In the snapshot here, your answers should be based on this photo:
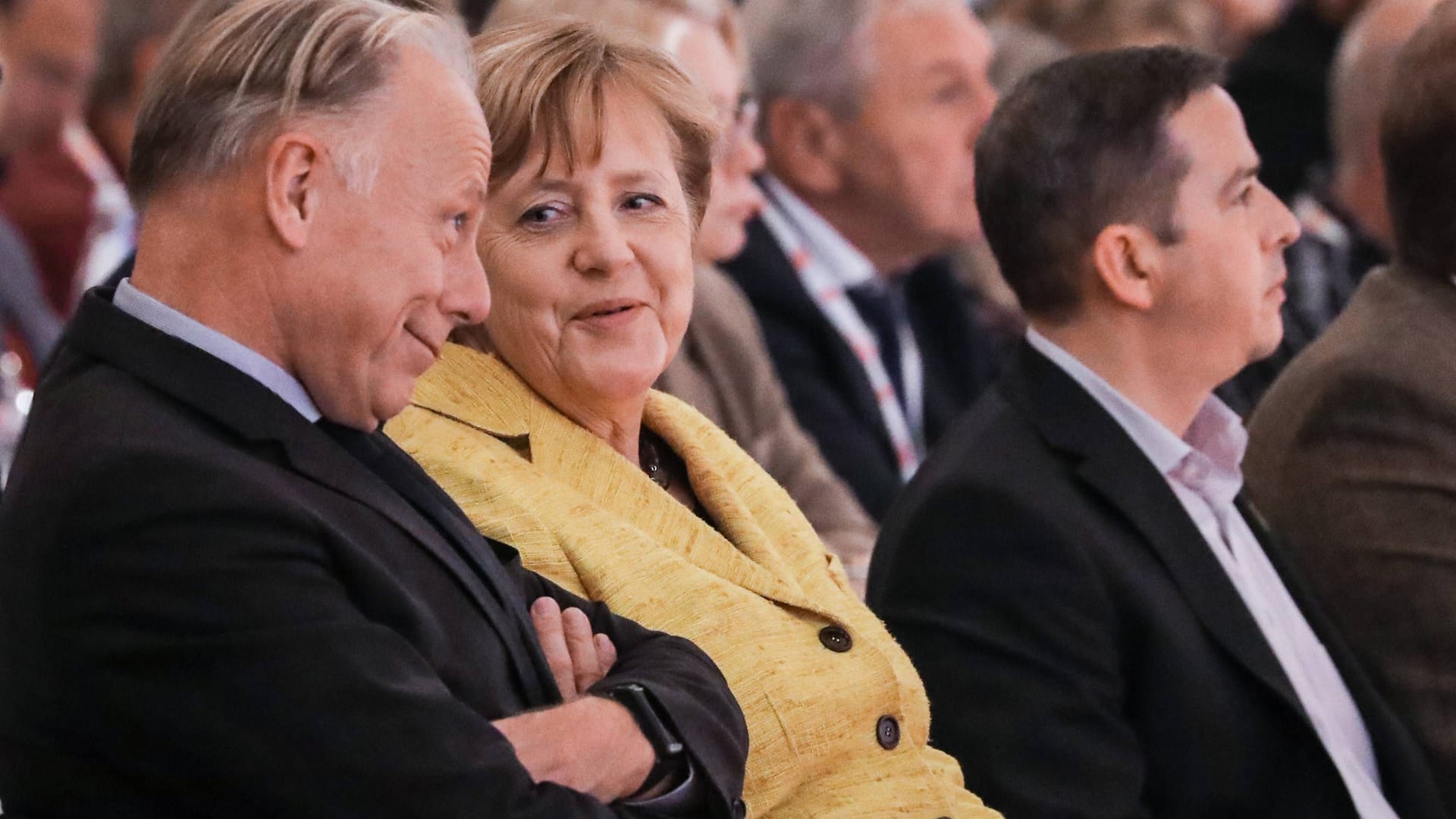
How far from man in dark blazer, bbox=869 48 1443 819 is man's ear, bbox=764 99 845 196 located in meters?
1.87

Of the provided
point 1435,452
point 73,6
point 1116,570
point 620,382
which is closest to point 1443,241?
point 1435,452

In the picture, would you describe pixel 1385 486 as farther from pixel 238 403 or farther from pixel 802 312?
pixel 238 403

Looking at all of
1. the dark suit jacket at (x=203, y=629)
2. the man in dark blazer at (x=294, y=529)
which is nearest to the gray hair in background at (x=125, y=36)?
the man in dark blazer at (x=294, y=529)

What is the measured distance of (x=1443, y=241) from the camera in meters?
3.21

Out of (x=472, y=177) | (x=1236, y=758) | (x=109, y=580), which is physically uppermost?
(x=472, y=177)

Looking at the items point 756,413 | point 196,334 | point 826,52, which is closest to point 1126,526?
point 756,413

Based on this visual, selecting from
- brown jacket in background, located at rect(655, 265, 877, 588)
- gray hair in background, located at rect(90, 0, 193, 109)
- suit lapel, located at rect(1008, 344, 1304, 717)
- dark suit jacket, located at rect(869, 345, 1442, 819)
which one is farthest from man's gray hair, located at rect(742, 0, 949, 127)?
dark suit jacket, located at rect(869, 345, 1442, 819)

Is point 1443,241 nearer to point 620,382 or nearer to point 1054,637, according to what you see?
point 1054,637

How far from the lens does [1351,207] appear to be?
4988mm

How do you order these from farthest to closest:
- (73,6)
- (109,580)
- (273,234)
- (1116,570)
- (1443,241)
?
1. (73,6)
2. (1443,241)
3. (1116,570)
4. (273,234)
5. (109,580)

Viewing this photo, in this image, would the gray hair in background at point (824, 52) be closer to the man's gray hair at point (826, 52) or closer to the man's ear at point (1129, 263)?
the man's gray hair at point (826, 52)

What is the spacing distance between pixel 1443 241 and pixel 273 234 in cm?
210

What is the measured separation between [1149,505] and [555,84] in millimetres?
994

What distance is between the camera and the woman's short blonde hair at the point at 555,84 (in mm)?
2400
